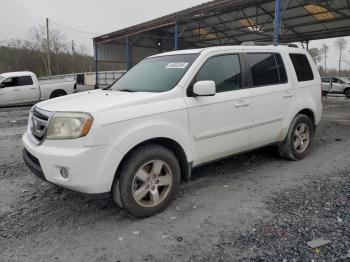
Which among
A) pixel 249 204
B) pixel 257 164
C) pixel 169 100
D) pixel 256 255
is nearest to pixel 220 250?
pixel 256 255

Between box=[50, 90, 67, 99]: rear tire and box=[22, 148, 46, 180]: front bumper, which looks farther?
box=[50, 90, 67, 99]: rear tire

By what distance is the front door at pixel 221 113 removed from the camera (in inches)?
153

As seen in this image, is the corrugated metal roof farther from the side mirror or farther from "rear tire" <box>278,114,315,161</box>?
the side mirror

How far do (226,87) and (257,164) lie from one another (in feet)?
5.78

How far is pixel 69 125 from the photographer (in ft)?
10.3

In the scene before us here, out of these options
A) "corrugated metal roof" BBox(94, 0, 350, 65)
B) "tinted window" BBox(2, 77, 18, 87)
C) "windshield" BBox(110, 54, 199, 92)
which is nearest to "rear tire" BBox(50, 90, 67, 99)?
"tinted window" BBox(2, 77, 18, 87)

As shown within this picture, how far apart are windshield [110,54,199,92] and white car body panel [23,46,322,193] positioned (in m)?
0.12

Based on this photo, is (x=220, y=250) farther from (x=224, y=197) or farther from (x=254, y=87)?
(x=254, y=87)

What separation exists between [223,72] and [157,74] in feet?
2.84

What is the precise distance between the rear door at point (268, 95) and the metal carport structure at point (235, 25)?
25.5 feet

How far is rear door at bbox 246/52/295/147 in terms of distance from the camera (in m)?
4.59

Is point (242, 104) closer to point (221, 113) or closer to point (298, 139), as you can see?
point (221, 113)

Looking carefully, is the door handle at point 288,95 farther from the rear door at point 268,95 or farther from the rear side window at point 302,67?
the rear side window at point 302,67

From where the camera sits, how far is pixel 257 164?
5406mm
